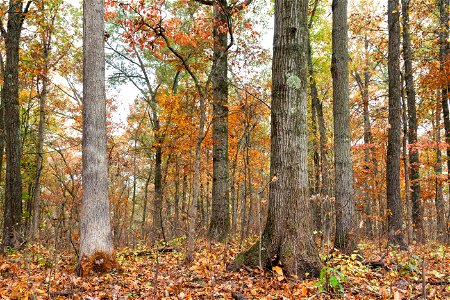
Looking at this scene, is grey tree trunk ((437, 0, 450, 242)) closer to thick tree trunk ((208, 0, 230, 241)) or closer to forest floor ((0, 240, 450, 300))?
thick tree trunk ((208, 0, 230, 241))

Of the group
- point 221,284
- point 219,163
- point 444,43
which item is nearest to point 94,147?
point 221,284

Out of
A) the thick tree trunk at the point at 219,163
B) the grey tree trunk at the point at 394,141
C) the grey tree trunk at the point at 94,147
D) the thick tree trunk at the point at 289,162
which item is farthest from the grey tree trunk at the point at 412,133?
the grey tree trunk at the point at 94,147

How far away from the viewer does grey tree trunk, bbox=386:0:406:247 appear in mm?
9047

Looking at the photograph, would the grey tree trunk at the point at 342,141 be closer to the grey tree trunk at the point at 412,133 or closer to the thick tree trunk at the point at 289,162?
the thick tree trunk at the point at 289,162

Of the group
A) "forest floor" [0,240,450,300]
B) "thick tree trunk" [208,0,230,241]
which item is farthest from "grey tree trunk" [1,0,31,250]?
"thick tree trunk" [208,0,230,241]

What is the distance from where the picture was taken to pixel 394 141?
360 inches

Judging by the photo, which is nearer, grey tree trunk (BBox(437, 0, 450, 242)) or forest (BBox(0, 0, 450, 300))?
forest (BBox(0, 0, 450, 300))

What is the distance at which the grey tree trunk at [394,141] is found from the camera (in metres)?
9.05

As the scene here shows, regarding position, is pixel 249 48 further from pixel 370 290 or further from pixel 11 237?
pixel 11 237

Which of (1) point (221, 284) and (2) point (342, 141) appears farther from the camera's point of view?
(2) point (342, 141)

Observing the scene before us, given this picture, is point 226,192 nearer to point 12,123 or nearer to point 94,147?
point 94,147

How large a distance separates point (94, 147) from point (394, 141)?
7.65 m

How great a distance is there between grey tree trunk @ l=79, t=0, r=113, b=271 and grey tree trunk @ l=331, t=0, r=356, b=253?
4525 mm

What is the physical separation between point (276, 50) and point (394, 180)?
5993 millimetres
